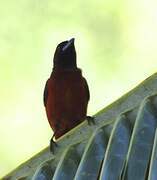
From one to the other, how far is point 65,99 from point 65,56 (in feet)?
3.54

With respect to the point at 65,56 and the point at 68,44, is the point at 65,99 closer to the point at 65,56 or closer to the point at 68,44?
the point at 65,56

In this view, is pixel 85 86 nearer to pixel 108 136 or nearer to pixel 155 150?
pixel 108 136

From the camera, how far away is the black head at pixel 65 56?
9016mm

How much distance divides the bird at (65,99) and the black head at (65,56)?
19 cm

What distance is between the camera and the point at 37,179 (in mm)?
4242

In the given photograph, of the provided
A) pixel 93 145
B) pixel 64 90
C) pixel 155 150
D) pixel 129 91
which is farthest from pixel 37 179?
pixel 64 90

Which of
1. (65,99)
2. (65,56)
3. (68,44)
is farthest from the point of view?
(68,44)

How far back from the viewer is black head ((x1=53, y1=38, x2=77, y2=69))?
355 inches

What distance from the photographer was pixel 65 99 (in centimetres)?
830

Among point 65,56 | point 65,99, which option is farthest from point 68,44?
point 65,99

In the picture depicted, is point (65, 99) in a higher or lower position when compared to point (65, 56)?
lower

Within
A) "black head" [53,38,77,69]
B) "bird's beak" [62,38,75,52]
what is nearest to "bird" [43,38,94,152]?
"black head" [53,38,77,69]

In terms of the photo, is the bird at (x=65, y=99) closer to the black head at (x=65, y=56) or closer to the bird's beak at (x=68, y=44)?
the black head at (x=65, y=56)

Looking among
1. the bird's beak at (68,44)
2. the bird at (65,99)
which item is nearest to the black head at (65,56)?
the bird's beak at (68,44)
